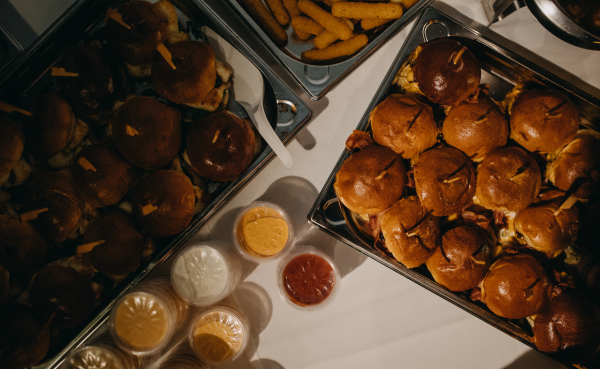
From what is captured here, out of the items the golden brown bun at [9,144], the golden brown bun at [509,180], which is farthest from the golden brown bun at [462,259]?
the golden brown bun at [9,144]

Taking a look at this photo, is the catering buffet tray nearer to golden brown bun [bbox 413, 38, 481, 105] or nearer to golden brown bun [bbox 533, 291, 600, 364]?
golden brown bun [bbox 413, 38, 481, 105]

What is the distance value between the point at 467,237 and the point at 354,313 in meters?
0.89

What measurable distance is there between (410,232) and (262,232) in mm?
899

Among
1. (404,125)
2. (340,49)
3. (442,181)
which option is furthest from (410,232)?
(340,49)

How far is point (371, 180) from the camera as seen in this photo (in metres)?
1.72

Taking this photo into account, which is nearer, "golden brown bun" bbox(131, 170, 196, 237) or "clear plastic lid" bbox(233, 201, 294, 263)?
"golden brown bun" bbox(131, 170, 196, 237)

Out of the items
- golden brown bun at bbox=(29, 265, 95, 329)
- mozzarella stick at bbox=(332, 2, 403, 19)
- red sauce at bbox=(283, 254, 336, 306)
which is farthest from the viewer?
red sauce at bbox=(283, 254, 336, 306)

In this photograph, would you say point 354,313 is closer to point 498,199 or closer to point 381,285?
point 381,285

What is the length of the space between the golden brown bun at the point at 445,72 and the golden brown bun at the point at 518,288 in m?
0.95

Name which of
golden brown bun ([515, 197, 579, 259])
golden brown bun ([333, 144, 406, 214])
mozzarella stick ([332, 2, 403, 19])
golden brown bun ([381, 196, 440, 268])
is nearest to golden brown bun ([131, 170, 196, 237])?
golden brown bun ([333, 144, 406, 214])

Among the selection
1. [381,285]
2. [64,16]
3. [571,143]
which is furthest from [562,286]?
[64,16]

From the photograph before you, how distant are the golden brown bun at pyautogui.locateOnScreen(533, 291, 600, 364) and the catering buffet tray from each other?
5.63 feet

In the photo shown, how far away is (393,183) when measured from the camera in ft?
5.77

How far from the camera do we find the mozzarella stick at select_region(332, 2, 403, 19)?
1970 millimetres
